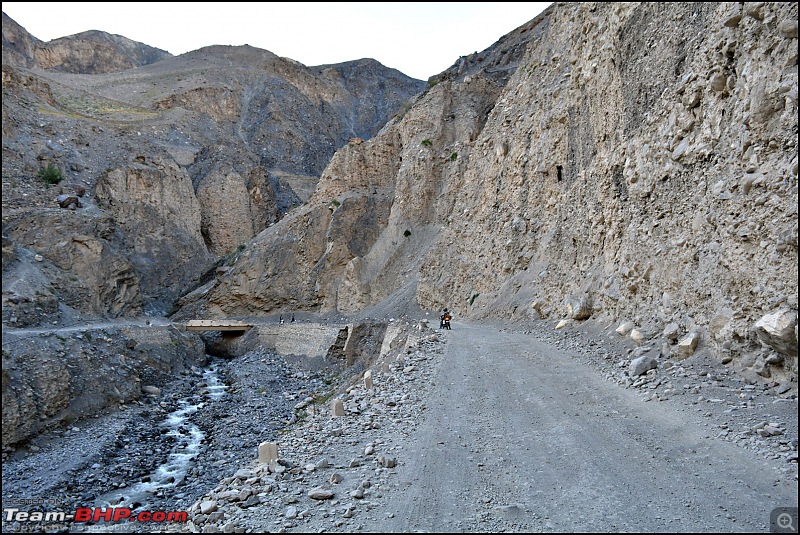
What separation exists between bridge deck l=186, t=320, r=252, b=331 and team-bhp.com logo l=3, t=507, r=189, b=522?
2664 centimetres

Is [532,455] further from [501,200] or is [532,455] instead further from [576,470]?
[501,200]

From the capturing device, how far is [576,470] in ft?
19.6

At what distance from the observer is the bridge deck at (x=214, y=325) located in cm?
3919

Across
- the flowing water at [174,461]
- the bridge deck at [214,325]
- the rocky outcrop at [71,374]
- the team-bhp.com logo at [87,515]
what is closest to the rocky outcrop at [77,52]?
the bridge deck at [214,325]

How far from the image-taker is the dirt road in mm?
4879

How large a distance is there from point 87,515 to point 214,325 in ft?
91.9

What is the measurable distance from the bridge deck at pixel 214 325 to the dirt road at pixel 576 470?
33.8 meters

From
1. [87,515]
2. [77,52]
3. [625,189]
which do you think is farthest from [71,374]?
[77,52]

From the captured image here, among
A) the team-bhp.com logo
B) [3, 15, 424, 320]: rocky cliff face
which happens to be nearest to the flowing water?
the team-bhp.com logo

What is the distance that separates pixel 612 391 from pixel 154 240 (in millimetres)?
50771

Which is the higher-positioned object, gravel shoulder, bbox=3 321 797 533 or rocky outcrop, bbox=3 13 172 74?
rocky outcrop, bbox=3 13 172 74

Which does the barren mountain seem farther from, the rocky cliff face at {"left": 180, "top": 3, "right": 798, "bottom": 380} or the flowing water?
the flowing water

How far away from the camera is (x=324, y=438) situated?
839 centimetres

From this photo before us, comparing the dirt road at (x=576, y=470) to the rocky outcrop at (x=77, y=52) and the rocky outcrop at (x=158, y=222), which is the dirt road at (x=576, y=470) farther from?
the rocky outcrop at (x=77, y=52)
